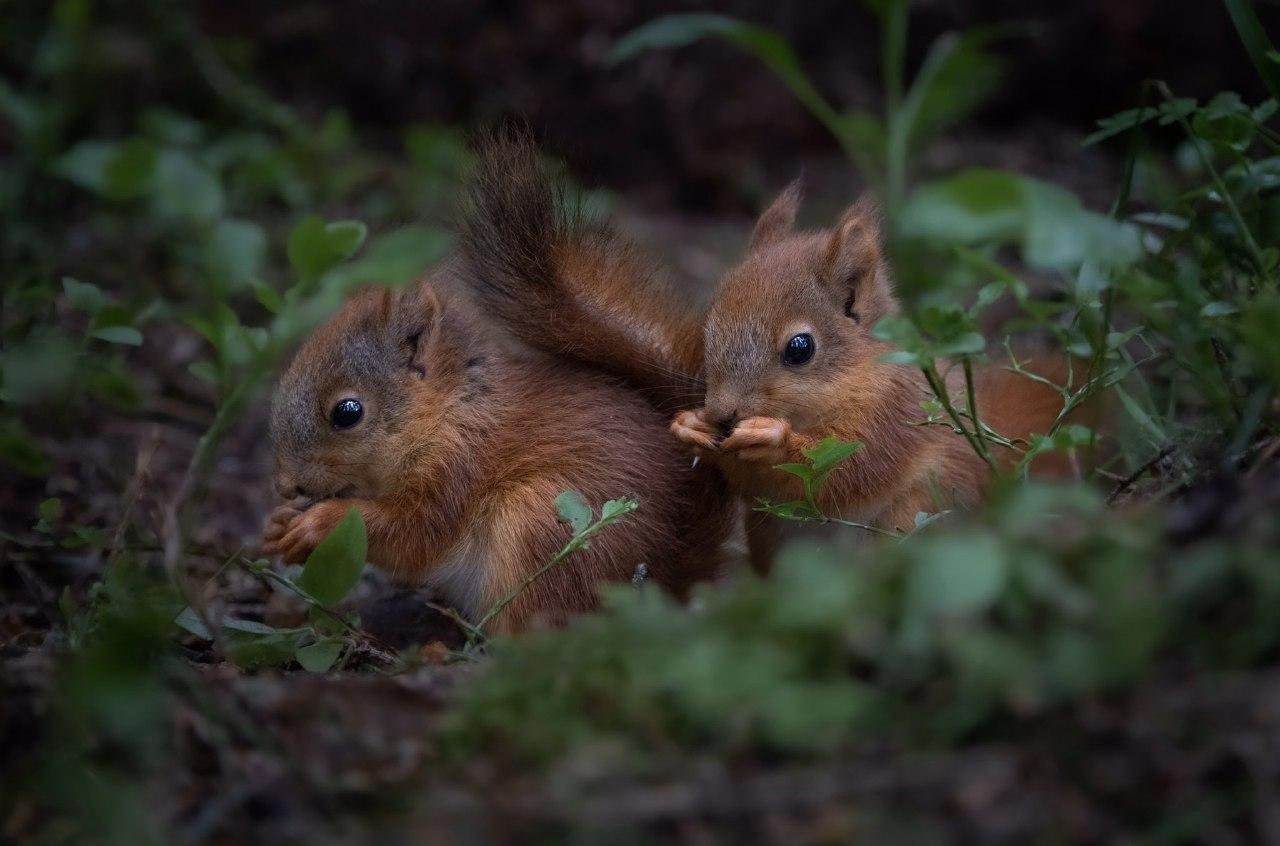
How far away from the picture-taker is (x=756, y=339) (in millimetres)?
3041

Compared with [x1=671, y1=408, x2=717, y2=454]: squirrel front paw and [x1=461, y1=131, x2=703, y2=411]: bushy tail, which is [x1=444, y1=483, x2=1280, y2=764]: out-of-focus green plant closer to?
[x1=671, y1=408, x2=717, y2=454]: squirrel front paw

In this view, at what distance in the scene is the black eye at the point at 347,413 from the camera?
10.0 feet

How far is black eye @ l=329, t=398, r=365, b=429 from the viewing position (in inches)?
120

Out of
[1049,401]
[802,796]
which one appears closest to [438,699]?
[802,796]

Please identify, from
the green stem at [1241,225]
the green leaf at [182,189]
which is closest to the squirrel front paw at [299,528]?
the green leaf at [182,189]

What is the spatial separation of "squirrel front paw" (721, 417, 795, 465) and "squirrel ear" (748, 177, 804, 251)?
0.77 meters

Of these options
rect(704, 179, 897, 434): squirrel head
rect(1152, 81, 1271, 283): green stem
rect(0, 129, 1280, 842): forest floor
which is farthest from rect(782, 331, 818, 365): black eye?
rect(0, 129, 1280, 842): forest floor

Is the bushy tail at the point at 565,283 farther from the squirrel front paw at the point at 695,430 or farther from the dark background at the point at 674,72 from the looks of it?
the dark background at the point at 674,72

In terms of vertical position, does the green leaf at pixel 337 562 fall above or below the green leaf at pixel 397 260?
below

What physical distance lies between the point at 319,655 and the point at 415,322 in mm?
1026

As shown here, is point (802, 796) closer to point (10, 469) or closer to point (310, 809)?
point (310, 809)

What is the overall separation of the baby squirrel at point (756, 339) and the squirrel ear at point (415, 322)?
0.50 ft

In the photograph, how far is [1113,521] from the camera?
150 cm

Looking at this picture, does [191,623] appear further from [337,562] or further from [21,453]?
[21,453]
